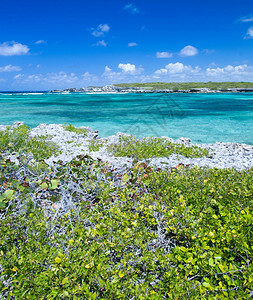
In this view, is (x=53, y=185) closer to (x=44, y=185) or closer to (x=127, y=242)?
(x=44, y=185)

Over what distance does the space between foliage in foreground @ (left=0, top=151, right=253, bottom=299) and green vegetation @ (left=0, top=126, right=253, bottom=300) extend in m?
0.01

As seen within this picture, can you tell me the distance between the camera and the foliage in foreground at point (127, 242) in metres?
2.13

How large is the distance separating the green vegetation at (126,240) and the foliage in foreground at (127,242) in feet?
0.04

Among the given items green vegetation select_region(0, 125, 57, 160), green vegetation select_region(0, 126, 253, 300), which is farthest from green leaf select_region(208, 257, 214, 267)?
green vegetation select_region(0, 125, 57, 160)

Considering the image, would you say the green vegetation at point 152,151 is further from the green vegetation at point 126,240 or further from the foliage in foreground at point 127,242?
the foliage in foreground at point 127,242

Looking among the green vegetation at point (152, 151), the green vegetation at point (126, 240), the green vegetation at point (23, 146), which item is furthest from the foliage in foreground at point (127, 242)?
the green vegetation at point (152, 151)

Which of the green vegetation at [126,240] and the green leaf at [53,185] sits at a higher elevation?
the green leaf at [53,185]

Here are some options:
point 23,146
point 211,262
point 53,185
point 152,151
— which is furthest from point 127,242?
point 23,146

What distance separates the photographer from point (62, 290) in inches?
81.7

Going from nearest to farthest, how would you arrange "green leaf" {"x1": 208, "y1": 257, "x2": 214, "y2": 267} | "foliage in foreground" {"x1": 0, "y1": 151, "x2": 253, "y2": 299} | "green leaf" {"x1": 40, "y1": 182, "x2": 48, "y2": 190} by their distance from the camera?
"foliage in foreground" {"x1": 0, "y1": 151, "x2": 253, "y2": 299}, "green leaf" {"x1": 208, "y1": 257, "x2": 214, "y2": 267}, "green leaf" {"x1": 40, "y1": 182, "x2": 48, "y2": 190}

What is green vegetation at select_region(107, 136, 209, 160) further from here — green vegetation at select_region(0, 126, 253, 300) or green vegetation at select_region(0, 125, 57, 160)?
green vegetation at select_region(0, 126, 253, 300)

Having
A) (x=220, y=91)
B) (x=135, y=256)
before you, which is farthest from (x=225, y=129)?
(x=220, y=91)

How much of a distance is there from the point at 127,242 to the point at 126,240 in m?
0.03

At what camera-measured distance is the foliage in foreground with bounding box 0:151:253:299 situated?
2.13 metres
